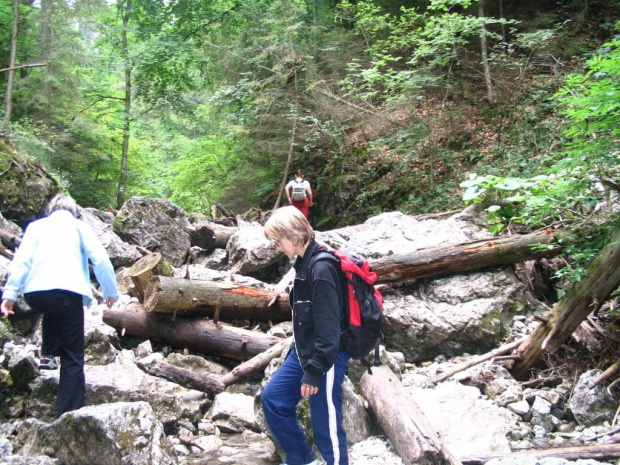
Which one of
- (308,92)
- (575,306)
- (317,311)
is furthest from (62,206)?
(308,92)

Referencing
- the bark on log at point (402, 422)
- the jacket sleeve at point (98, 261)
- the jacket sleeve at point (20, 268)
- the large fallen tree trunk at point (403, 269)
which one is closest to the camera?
the bark on log at point (402, 422)

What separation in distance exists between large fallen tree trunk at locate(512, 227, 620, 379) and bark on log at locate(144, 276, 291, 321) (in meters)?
3.20

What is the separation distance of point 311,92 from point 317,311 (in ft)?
46.8

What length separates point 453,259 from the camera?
700cm

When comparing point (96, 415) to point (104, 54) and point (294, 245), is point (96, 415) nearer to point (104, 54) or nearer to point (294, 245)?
point (294, 245)

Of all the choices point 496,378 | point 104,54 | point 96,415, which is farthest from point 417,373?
point 104,54

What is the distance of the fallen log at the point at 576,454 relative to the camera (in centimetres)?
366

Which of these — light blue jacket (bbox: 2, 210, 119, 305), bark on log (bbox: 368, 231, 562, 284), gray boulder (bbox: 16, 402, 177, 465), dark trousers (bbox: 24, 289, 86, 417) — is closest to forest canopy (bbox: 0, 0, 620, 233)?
bark on log (bbox: 368, 231, 562, 284)

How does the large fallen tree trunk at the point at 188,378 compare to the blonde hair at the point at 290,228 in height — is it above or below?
below

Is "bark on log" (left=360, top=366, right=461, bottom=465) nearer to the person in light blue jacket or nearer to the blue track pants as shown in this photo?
the blue track pants

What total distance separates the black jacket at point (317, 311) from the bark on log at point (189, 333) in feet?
10.9

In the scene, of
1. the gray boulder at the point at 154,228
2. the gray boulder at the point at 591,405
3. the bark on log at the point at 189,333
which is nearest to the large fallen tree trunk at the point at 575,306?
the gray boulder at the point at 591,405

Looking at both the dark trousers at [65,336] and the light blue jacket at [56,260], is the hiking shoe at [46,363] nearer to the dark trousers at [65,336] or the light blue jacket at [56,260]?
the dark trousers at [65,336]

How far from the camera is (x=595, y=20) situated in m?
14.2
